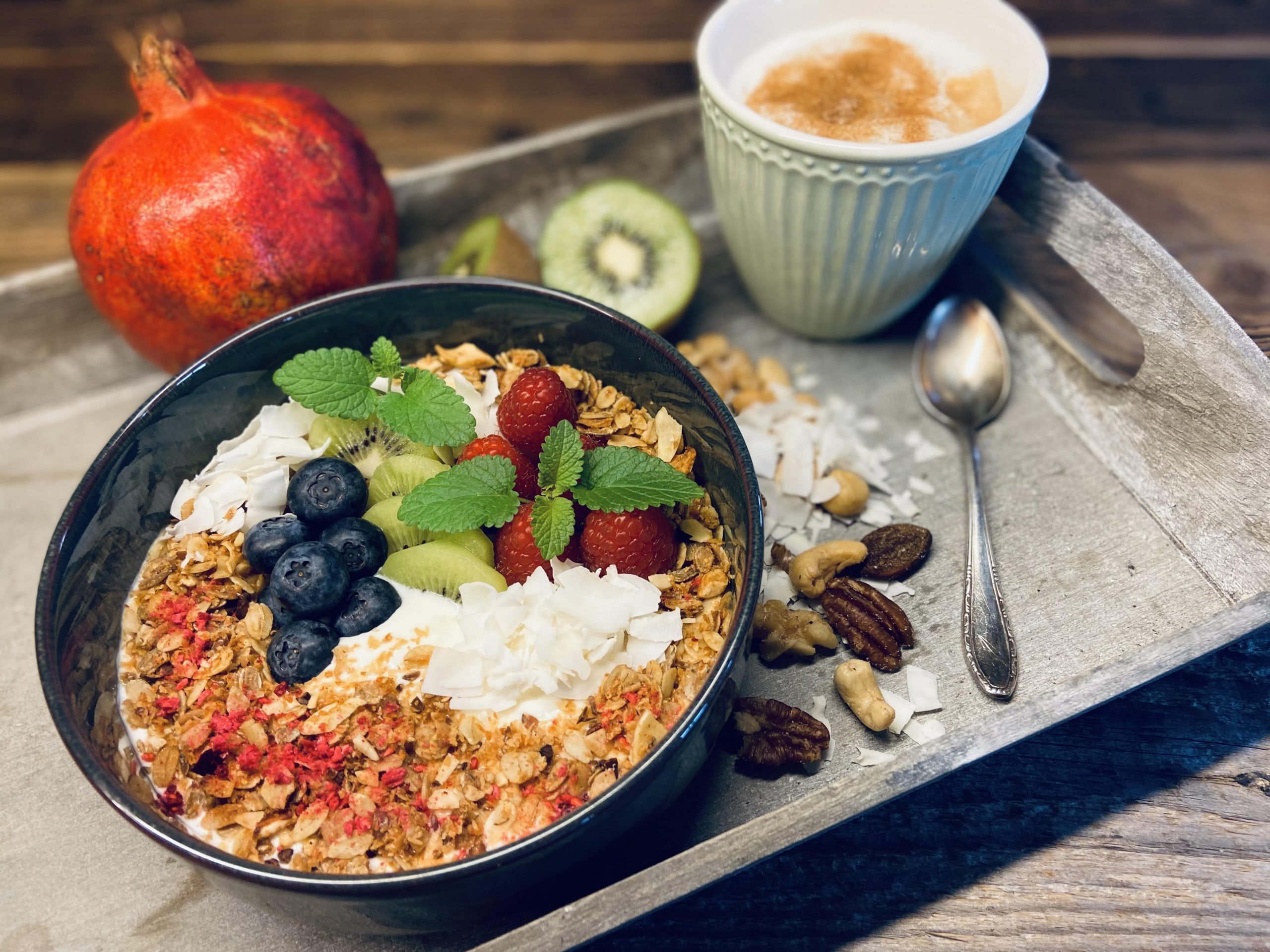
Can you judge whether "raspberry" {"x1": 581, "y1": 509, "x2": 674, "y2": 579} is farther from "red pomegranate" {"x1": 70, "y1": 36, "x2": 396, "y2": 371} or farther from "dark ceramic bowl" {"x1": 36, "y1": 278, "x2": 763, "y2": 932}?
"red pomegranate" {"x1": 70, "y1": 36, "x2": 396, "y2": 371}

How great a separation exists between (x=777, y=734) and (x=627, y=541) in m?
0.26

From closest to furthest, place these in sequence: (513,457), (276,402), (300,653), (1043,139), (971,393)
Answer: (300,653) → (513,457) → (276,402) → (971,393) → (1043,139)

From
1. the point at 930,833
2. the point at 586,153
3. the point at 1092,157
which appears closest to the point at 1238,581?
the point at 930,833

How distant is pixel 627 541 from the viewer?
106 cm

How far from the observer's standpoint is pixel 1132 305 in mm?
1219

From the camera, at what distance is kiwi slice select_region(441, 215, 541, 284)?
1473mm

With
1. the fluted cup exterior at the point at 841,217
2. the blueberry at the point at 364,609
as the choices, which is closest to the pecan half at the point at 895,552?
the fluted cup exterior at the point at 841,217

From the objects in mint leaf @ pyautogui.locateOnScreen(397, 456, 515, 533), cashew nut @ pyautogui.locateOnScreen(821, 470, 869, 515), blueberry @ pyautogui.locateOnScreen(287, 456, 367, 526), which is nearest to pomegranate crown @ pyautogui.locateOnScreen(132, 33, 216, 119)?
blueberry @ pyautogui.locateOnScreen(287, 456, 367, 526)

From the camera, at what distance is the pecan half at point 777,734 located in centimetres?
106

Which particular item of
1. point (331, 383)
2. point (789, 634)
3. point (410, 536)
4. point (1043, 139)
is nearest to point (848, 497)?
point (789, 634)

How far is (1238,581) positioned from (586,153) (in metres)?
1.14

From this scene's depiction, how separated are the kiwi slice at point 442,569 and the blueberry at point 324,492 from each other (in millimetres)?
86

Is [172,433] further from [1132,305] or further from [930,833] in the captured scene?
[1132,305]

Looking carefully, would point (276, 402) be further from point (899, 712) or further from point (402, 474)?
point (899, 712)
